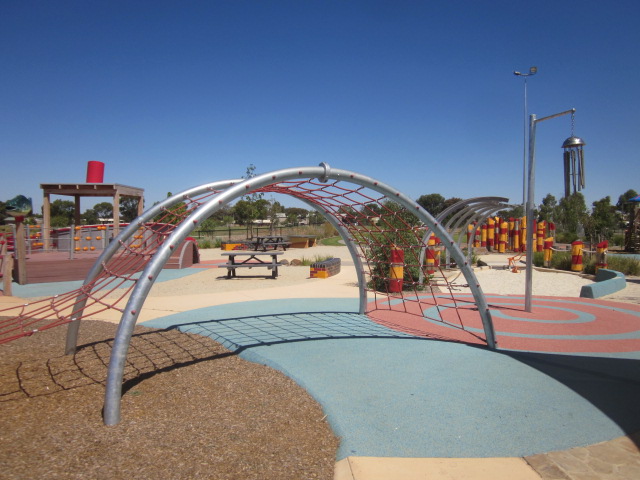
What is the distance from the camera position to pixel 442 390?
444 cm

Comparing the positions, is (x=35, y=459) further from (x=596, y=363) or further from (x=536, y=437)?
(x=596, y=363)

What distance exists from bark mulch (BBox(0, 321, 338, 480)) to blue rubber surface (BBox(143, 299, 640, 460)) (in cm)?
35

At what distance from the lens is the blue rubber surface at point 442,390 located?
11.3ft

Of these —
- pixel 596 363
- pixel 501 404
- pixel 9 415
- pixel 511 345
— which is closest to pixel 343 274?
pixel 511 345

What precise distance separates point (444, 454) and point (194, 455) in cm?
190

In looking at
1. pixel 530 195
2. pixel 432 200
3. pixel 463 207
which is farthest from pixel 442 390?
pixel 432 200

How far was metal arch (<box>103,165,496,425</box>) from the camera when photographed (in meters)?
3.58

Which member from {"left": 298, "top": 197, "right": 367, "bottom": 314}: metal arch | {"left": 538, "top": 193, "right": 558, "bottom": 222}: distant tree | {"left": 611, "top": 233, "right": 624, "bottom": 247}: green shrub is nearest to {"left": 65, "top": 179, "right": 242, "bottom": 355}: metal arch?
{"left": 298, "top": 197, "right": 367, "bottom": 314}: metal arch

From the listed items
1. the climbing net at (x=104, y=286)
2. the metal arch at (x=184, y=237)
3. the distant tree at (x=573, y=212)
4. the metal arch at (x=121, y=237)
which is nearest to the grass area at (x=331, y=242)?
the distant tree at (x=573, y=212)

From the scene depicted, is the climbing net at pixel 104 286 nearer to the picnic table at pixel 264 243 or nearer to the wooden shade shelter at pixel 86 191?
the wooden shade shelter at pixel 86 191

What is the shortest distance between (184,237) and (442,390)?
3100 millimetres

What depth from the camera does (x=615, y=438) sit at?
Result: 11.4ft

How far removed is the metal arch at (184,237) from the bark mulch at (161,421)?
1.20 ft

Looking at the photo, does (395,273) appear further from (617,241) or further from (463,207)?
(617,241)
